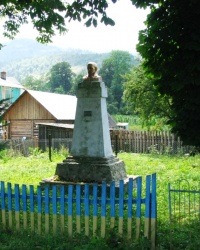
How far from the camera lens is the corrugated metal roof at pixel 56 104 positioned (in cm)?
3246

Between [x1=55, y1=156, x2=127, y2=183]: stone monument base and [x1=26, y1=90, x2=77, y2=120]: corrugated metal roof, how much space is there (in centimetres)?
2167

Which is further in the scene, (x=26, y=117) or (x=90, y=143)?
(x=26, y=117)

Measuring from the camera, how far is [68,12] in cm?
812

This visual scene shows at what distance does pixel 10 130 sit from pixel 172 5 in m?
31.0

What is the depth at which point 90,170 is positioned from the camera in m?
9.66

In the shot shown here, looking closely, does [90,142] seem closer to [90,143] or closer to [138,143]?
[90,143]

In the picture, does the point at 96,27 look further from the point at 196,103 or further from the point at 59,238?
the point at 59,238

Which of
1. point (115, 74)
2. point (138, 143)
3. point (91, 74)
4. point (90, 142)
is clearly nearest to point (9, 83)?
point (115, 74)

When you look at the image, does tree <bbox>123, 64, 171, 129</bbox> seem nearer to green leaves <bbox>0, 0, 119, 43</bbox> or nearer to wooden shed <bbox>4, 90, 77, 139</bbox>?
wooden shed <bbox>4, 90, 77, 139</bbox>

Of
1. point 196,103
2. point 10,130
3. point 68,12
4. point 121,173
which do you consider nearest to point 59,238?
point 196,103

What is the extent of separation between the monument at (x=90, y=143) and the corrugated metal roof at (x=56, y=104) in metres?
21.6

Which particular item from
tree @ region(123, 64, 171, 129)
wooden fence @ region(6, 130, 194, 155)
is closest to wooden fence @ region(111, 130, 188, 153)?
wooden fence @ region(6, 130, 194, 155)

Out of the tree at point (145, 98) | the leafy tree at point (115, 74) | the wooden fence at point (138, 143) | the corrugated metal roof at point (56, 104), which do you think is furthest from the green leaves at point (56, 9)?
the leafy tree at point (115, 74)

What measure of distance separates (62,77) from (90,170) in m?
78.6
